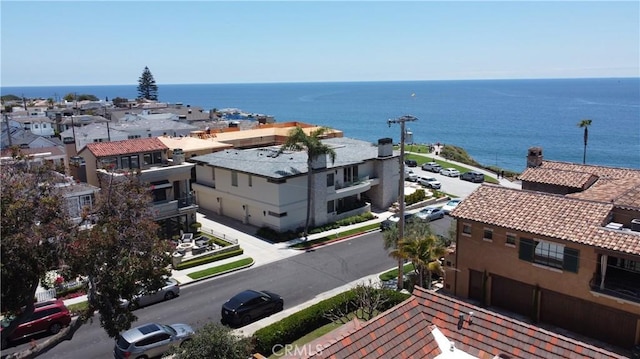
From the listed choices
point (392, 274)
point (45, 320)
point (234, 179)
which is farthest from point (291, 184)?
point (45, 320)

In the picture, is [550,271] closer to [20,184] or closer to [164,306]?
[164,306]

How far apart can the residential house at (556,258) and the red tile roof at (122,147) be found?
25727 millimetres

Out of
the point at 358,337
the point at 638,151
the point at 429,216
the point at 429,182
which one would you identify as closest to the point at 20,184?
the point at 358,337

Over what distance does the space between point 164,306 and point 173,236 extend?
11774mm

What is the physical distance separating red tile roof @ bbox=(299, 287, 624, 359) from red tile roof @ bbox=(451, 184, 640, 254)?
12.1 metres

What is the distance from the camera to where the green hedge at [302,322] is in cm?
2341

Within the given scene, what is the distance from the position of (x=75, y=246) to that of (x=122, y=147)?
26.4 m

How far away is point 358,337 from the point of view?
1316cm

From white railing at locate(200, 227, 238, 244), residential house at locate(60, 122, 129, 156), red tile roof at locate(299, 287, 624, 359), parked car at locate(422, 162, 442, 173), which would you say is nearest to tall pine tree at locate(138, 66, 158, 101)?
residential house at locate(60, 122, 129, 156)

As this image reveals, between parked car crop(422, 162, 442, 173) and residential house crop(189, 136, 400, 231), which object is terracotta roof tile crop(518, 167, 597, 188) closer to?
residential house crop(189, 136, 400, 231)

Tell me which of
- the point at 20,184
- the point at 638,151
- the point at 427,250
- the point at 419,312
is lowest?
the point at 638,151

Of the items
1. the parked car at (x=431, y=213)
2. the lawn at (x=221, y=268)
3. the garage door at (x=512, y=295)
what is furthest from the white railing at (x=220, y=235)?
the garage door at (x=512, y=295)

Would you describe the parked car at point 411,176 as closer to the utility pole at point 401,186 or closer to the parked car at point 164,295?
the utility pole at point 401,186

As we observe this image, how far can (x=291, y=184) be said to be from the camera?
140 feet
